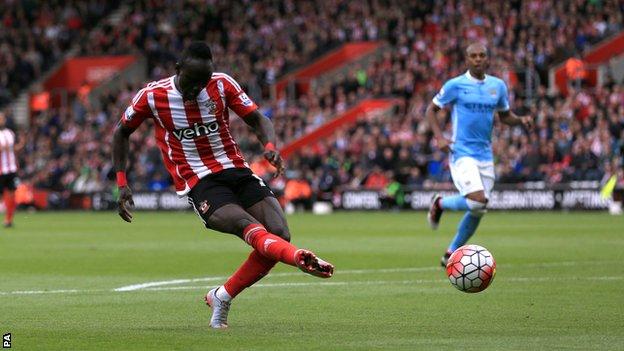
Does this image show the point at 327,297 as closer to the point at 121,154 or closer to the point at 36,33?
the point at 121,154

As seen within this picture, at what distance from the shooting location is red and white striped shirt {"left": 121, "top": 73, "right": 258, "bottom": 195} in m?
10.0

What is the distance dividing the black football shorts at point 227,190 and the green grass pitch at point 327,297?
3.04 ft

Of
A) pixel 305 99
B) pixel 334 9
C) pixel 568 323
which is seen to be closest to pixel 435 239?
pixel 568 323

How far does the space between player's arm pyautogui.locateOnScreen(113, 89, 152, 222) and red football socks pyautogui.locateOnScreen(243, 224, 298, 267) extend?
1.01 metres

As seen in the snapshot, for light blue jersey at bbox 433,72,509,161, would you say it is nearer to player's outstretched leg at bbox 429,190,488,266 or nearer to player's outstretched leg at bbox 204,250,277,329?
player's outstretched leg at bbox 429,190,488,266

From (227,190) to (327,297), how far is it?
253cm

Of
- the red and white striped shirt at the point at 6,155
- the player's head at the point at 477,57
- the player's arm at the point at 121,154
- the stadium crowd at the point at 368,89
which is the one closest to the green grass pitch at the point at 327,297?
the player's arm at the point at 121,154

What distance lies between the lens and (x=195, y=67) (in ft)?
31.8

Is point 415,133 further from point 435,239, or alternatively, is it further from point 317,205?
point 435,239

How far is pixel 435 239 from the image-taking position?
22000mm

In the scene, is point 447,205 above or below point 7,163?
above

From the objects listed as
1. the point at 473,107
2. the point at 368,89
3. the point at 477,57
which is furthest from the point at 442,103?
the point at 368,89

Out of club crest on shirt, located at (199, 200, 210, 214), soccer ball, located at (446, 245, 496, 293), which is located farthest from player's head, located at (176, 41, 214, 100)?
soccer ball, located at (446, 245, 496, 293)

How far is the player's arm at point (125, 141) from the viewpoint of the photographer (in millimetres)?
10125
